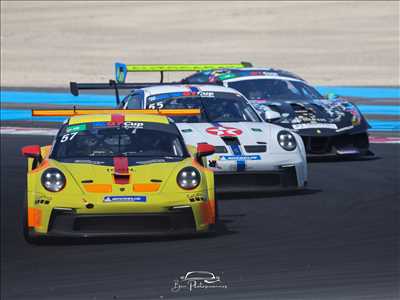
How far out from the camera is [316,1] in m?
45.6

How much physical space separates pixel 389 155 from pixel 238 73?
7.46ft

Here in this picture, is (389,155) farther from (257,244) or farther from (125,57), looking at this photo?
(125,57)

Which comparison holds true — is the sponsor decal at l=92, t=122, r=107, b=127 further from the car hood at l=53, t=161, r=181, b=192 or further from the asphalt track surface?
the asphalt track surface

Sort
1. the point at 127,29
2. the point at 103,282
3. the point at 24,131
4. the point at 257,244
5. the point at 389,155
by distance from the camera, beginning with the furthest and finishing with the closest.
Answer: the point at 127,29 → the point at 24,131 → the point at 389,155 → the point at 257,244 → the point at 103,282

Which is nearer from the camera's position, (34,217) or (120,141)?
(34,217)

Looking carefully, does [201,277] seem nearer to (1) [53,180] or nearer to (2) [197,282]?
(2) [197,282]

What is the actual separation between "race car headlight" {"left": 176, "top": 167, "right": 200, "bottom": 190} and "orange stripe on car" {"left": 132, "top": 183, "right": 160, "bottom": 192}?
0.63 ft

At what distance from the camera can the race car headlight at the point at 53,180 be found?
9562mm

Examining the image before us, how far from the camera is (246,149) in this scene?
39.8 feet

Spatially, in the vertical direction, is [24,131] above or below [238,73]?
below

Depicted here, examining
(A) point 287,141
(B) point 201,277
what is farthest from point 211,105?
(B) point 201,277

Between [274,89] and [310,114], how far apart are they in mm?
1083

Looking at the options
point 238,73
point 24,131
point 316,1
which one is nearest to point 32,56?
point 316,1

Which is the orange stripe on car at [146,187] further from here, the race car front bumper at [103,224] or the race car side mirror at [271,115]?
the race car side mirror at [271,115]
